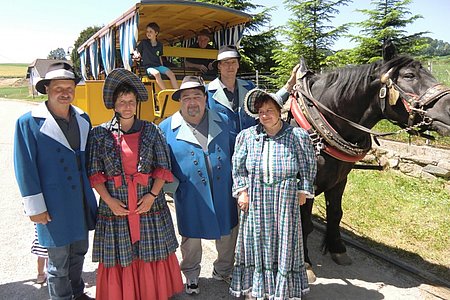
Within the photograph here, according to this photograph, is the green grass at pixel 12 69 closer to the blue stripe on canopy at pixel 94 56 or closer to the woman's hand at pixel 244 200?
the blue stripe on canopy at pixel 94 56

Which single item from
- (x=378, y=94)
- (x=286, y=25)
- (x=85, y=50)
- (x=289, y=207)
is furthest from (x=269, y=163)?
(x=286, y=25)

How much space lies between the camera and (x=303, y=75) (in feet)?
10.7

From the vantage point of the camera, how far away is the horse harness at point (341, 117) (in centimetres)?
242

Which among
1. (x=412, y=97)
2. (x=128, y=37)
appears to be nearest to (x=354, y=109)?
(x=412, y=97)

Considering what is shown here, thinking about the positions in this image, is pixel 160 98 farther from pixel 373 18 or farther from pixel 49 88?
pixel 373 18

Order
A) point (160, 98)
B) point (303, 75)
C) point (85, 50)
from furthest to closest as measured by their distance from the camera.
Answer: point (85, 50), point (160, 98), point (303, 75)

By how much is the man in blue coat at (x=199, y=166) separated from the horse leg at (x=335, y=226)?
1.10 m

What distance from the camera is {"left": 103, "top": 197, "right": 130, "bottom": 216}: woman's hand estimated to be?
2322mm

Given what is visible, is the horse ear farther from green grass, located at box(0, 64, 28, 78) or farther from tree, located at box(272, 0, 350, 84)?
green grass, located at box(0, 64, 28, 78)

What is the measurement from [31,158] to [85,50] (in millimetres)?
6406

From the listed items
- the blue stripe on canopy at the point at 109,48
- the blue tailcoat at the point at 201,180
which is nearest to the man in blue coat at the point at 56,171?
the blue tailcoat at the point at 201,180

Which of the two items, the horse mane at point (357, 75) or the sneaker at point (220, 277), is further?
the sneaker at point (220, 277)

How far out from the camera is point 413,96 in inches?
97.8

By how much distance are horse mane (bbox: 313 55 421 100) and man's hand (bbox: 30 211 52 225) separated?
7.64 ft
